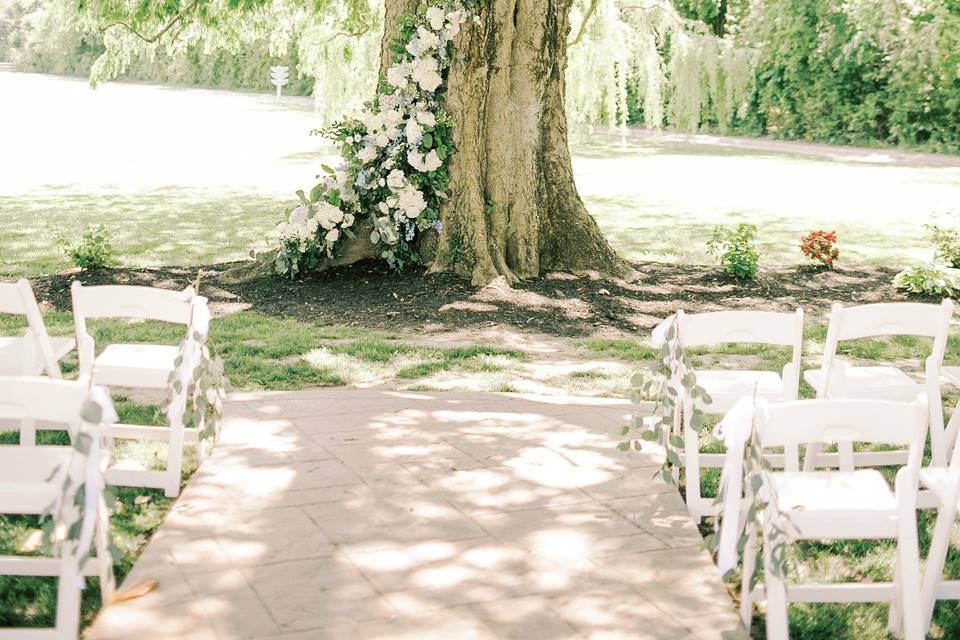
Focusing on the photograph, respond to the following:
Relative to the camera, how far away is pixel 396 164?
32.9 ft

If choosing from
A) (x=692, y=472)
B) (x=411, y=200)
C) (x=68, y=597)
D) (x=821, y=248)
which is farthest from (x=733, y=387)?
(x=821, y=248)

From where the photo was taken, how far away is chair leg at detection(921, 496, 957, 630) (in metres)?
3.95

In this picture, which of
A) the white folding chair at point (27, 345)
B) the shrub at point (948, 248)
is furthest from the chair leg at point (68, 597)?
the shrub at point (948, 248)

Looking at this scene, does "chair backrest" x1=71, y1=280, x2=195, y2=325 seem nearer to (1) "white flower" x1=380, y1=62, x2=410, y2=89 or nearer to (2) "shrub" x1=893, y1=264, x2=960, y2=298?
(1) "white flower" x1=380, y1=62, x2=410, y2=89

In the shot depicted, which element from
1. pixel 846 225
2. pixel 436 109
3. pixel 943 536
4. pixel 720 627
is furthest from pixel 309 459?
pixel 846 225

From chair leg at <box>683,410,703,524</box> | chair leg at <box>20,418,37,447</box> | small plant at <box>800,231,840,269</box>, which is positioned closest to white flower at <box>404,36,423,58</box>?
small plant at <box>800,231,840,269</box>

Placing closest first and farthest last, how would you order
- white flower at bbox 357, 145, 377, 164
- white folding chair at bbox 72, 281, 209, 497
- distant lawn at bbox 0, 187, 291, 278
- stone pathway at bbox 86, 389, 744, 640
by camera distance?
stone pathway at bbox 86, 389, 744, 640, white folding chair at bbox 72, 281, 209, 497, white flower at bbox 357, 145, 377, 164, distant lawn at bbox 0, 187, 291, 278

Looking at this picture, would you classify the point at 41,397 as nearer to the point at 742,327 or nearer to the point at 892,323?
the point at 742,327

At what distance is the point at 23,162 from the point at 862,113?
20.3m

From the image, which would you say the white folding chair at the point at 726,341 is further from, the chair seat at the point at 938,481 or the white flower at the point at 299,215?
the white flower at the point at 299,215

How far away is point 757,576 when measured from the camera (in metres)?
3.79

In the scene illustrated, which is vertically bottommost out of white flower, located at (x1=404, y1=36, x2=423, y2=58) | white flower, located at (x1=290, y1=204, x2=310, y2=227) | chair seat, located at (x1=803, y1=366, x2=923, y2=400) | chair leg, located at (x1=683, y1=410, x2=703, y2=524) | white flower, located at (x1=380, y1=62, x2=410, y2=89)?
chair leg, located at (x1=683, y1=410, x2=703, y2=524)

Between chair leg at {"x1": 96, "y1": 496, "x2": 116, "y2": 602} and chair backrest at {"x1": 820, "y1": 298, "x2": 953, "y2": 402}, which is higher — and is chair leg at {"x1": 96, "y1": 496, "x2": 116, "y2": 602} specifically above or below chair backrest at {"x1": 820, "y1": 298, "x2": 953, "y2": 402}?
below

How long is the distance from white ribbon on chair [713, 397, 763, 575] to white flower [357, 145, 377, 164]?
6.71m
